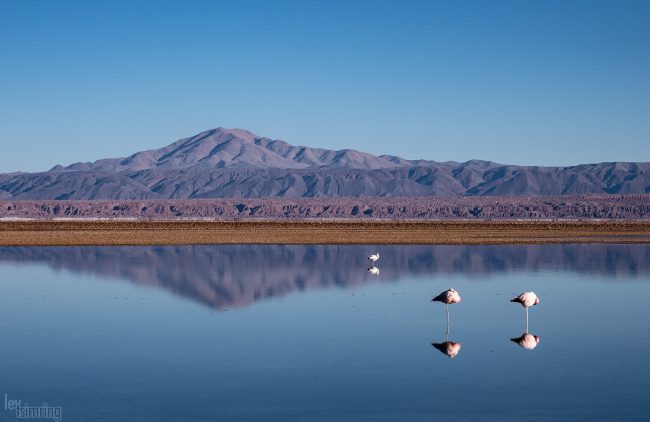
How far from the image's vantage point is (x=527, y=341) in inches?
792

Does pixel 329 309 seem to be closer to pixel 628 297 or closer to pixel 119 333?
pixel 119 333

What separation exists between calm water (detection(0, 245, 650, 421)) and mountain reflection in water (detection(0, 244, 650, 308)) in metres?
0.34

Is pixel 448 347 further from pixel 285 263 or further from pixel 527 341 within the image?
pixel 285 263

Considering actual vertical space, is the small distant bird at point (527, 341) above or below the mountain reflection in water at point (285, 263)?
above

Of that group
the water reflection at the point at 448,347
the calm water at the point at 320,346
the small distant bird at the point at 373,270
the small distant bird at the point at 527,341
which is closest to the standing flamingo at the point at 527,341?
the small distant bird at the point at 527,341

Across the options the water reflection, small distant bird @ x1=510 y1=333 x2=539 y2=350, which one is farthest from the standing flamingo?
the water reflection

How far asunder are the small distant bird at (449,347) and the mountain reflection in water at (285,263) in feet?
28.8

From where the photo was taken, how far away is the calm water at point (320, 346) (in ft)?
47.0

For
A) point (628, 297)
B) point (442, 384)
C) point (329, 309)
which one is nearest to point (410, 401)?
point (442, 384)

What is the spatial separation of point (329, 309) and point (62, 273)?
685 inches

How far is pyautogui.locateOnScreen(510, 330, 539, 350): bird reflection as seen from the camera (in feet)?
64.1

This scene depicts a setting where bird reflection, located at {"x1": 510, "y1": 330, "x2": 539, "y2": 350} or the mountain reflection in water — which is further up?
bird reflection, located at {"x1": 510, "y1": 330, "x2": 539, "y2": 350}

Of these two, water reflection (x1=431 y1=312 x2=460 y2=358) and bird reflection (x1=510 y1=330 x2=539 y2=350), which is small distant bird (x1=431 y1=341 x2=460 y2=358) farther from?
bird reflection (x1=510 y1=330 x2=539 y2=350)

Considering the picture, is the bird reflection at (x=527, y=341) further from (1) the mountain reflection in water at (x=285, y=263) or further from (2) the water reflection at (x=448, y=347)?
(1) the mountain reflection in water at (x=285, y=263)
